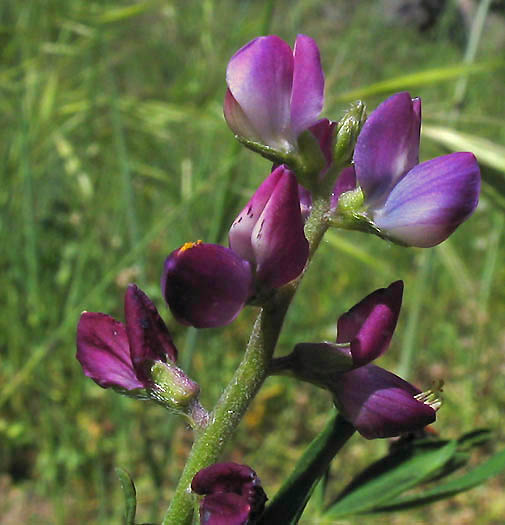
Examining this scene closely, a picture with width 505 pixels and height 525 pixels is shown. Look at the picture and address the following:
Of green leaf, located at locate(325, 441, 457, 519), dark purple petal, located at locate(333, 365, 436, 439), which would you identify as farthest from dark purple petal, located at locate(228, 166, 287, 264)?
green leaf, located at locate(325, 441, 457, 519)

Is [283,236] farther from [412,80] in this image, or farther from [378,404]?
[412,80]

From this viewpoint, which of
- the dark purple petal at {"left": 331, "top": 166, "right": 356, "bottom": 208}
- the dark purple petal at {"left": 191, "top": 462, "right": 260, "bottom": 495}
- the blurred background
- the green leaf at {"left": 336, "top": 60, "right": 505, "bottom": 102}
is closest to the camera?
the dark purple petal at {"left": 191, "top": 462, "right": 260, "bottom": 495}

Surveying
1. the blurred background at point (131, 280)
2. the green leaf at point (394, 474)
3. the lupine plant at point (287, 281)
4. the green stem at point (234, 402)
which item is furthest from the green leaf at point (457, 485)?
the blurred background at point (131, 280)

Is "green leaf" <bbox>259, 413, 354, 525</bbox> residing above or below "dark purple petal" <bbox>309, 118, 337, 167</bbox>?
below

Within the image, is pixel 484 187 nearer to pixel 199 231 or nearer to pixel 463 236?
pixel 199 231

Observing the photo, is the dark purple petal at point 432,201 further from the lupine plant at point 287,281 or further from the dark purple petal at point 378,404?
the dark purple petal at point 378,404

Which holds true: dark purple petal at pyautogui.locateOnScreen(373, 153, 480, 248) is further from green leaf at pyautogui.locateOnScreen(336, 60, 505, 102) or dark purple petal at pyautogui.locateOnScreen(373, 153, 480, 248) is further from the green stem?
green leaf at pyautogui.locateOnScreen(336, 60, 505, 102)

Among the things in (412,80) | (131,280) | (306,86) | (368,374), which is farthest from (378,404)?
(131,280)
